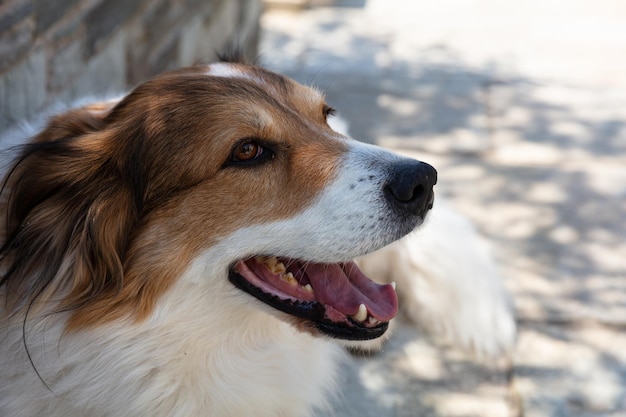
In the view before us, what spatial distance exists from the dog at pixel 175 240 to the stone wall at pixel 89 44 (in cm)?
83

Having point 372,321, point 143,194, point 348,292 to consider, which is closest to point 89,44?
point 143,194

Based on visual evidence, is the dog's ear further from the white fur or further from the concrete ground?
the concrete ground

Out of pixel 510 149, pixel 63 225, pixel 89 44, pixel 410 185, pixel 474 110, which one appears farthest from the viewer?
pixel 474 110

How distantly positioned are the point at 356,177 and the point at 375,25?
5.22 m

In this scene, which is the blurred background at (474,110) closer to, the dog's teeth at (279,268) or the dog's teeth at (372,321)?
the dog's teeth at (372,321)

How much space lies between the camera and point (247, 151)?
2.48 m

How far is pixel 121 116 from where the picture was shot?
8.60ft

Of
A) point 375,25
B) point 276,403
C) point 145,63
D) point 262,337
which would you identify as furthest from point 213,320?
point 375,25

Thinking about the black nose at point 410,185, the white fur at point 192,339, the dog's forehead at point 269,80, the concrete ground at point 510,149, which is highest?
the dog's forehead at point 269,80

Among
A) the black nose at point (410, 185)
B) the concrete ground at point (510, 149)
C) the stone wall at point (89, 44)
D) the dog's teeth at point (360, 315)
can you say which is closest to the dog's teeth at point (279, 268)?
the dog's teeth at point (360, 315)

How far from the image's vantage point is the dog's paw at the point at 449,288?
3.59 metres

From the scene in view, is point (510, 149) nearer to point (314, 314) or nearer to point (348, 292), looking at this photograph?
point (348, 292)

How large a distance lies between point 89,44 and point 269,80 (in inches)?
58.7

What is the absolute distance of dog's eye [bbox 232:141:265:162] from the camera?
2.47 m
